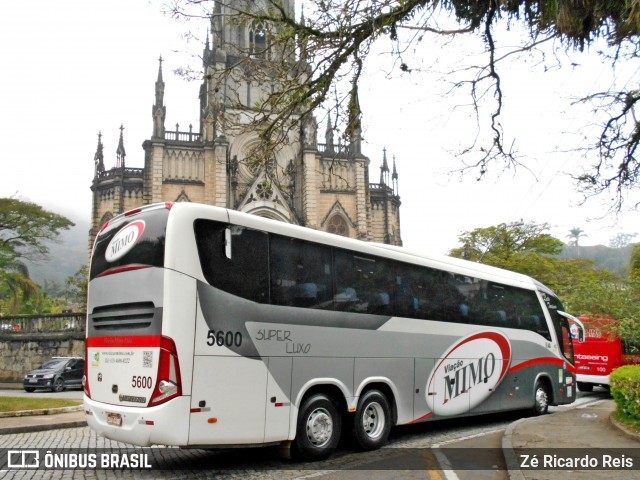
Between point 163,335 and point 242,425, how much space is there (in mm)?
1518

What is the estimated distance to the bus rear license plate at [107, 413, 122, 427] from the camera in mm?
6900

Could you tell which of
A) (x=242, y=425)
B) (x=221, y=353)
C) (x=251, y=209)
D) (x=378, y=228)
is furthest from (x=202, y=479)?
(x=378, y=228)

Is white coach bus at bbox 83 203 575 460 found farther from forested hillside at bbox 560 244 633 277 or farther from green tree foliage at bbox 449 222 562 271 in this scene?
forested hillside at bbox 560 244 633 277

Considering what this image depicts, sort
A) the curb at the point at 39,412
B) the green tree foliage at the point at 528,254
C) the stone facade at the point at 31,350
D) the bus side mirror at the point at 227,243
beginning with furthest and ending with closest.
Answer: the green tree foliage at the point at 528,254, the stone facade at the point at 31,350, the curb at the point at 39,412, the bus side mirror at the point at 227,243

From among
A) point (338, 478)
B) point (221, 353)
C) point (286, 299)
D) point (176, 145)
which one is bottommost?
point (338, 478)

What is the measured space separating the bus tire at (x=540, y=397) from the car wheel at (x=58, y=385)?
20465 mm

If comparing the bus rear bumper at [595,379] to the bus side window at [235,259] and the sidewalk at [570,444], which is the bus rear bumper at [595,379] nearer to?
the sidewalk at [570,444]

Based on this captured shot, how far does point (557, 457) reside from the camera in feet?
25.0

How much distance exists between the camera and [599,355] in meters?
20.8

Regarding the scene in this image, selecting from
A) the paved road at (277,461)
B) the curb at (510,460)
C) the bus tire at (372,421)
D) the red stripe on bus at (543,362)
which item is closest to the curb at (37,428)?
the paved road at (277,461)

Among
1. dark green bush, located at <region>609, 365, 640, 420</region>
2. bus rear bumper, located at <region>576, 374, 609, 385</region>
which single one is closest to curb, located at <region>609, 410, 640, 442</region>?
dark green bush, located at <region>609, 365, 640, 420</region>

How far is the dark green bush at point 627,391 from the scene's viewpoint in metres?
9.73

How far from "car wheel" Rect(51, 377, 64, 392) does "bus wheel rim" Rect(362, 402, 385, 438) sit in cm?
2089

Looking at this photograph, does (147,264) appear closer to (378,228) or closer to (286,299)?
(286,299)
